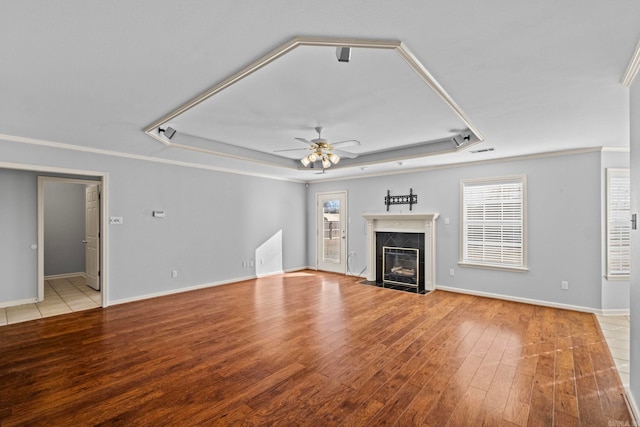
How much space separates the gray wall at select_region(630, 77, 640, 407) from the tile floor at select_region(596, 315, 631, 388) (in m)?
0.57

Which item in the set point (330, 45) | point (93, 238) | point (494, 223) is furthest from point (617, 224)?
point (93, 238)

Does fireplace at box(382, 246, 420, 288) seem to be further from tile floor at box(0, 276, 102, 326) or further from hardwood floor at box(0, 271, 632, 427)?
tile floor at box(0, 276, 102, 326)

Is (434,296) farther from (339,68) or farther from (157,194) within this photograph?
(157,194)

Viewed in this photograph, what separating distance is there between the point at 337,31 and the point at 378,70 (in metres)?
0.70

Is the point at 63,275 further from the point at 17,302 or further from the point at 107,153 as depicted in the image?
the point at 107,153

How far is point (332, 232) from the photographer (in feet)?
25.2

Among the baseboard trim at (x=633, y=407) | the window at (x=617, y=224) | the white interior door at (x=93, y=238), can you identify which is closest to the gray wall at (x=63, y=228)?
the white interior door at (x=93, y=238)

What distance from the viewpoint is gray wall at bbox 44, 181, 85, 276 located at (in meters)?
6.90

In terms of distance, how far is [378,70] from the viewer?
2334mm

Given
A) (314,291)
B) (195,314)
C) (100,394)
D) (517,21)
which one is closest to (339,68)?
(517,21)

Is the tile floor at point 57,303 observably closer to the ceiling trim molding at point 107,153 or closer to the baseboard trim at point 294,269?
the ceiling trim molding at point 107,153

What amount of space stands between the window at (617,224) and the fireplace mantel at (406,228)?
8.07 feet

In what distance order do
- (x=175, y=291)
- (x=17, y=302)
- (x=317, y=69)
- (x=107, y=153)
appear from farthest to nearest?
(x=175, y=291) < (x=17, y=302) < (x=107, y=153) < (x=317, y=69)

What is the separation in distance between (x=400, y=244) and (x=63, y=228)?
7933 mm
